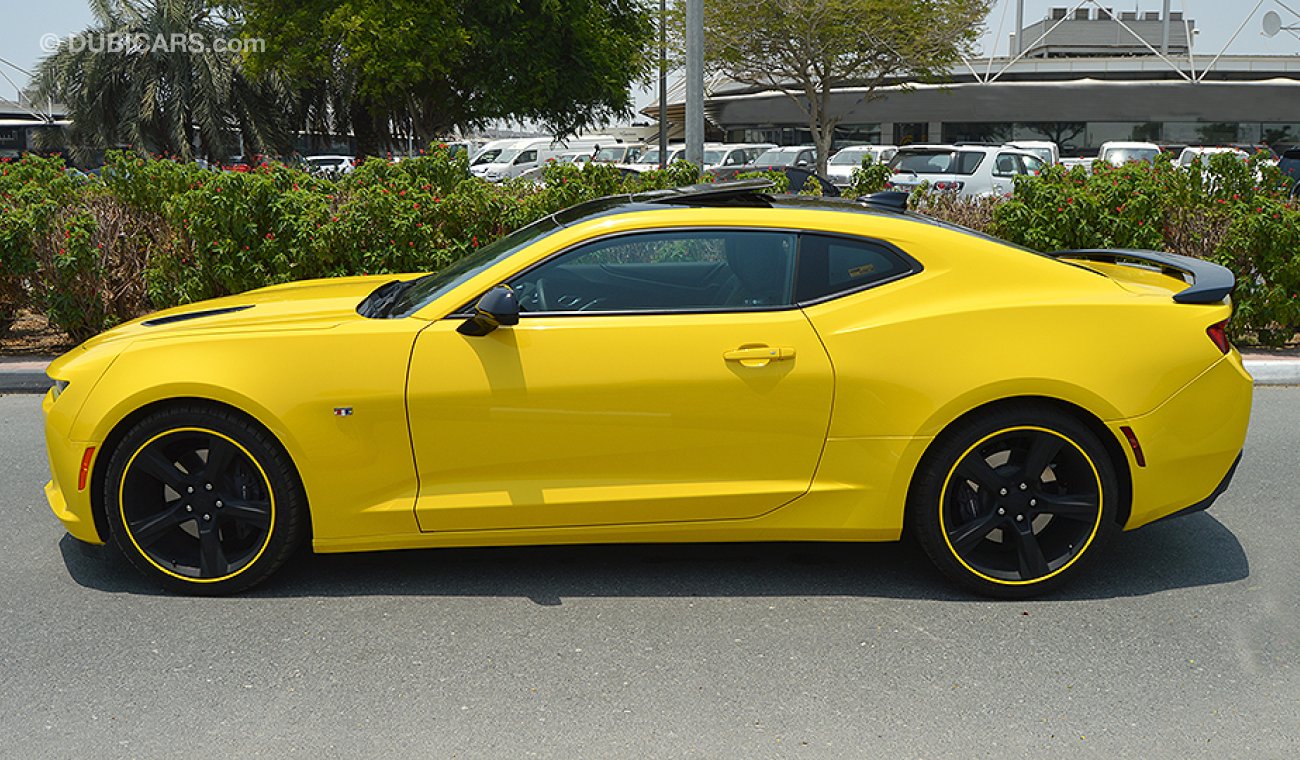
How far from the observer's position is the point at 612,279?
15.8 ft

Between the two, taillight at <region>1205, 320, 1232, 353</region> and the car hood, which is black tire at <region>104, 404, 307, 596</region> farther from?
taillight at <region>1205, 320, 1232, 353</region>

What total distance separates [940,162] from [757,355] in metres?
20.8

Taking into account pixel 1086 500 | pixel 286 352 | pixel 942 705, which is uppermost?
pixel 286 352

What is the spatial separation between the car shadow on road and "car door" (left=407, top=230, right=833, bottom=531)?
386mm

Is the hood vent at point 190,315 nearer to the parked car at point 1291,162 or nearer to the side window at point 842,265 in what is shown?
the side window at point 842,265

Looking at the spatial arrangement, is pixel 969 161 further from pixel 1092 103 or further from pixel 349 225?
Result: pixel 1092 103

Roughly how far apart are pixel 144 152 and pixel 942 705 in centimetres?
3801

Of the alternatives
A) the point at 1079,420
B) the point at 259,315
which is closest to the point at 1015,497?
the point at 1079,420

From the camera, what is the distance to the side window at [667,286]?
4738mm

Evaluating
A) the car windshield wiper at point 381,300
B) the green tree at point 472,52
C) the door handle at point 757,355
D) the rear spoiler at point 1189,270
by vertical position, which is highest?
the green tree at point 472,52

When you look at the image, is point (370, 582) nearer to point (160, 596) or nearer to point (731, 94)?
point (160, 596)

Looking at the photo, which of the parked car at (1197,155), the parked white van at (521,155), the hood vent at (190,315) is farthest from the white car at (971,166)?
the hood vent at (190,315)

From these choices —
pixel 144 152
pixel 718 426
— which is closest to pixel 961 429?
pixel 718 426

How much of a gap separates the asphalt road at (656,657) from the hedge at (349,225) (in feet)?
15.5
